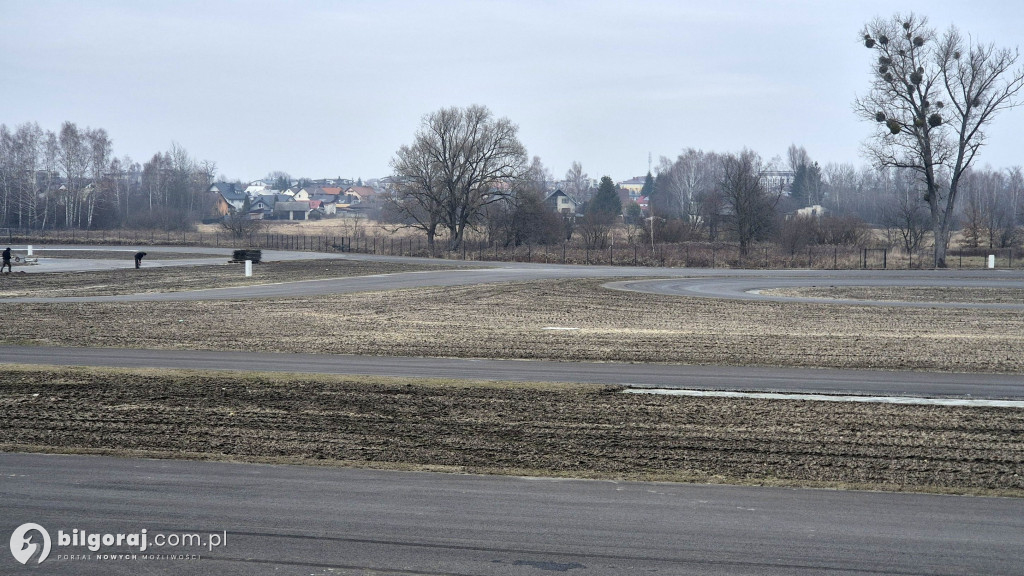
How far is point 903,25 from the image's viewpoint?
57188 millimetres

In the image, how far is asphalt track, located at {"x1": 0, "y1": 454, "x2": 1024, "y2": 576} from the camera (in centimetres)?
647

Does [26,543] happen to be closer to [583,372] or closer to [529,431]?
[529,431]

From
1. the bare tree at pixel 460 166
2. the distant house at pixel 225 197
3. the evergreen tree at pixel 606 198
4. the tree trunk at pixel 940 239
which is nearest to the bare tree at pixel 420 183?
the bare tree at pixel 460 166

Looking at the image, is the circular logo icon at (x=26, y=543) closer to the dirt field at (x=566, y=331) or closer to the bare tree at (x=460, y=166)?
the dirt field at (x=566, y=331)

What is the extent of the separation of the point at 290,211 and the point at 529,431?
495 feet

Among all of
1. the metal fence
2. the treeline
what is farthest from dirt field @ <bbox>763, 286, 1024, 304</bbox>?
the treeline

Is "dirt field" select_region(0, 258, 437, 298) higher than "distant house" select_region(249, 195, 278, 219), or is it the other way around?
"distant house" select_region(249, 195, 278, 219)

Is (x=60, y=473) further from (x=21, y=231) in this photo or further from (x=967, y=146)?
(x=21, y=231)

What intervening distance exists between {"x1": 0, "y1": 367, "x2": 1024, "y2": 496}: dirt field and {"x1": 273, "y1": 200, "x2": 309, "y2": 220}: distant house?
477 feet

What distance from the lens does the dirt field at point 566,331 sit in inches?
704

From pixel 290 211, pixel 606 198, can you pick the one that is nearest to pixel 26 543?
pixel 606 198

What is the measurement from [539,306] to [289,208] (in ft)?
444

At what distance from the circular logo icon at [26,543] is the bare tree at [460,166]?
66541 mm

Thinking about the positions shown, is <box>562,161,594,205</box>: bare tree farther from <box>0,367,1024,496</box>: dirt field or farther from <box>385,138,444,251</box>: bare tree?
<box>0,367,1024,496</box>: dirt field
